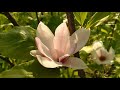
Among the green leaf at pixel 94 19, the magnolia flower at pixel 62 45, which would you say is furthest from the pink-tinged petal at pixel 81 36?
the green leaf at pixel 94 19

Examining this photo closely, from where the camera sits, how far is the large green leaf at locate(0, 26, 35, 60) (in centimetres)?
71

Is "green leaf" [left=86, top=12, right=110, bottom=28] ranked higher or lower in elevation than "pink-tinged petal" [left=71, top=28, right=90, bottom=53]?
higher

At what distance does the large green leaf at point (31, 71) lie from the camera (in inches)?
24.6

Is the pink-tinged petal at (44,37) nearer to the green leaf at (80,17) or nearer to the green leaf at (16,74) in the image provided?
the green leaf at (16,74)

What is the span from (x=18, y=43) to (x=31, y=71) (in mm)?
102

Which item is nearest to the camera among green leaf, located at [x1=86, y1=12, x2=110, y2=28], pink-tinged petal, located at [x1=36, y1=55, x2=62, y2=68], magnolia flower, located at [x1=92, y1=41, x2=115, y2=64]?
pink-tinged petal, located at [x1=36, y1=55, x2=62, y2=68]

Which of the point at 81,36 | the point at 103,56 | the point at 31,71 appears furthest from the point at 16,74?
the point at 103,56

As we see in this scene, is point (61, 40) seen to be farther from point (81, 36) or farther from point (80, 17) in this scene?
point (80, 17)

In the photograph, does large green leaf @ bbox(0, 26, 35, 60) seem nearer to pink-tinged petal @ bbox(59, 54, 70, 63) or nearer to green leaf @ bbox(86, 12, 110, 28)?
pink-tinged petal @ bbox(59, 54, 70, 63)

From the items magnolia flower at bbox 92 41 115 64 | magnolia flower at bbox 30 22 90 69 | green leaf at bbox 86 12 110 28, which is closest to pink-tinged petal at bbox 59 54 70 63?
magnolia flower at bbox 30 22 90 69

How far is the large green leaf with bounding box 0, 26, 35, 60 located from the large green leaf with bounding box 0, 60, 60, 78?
39 millimetres

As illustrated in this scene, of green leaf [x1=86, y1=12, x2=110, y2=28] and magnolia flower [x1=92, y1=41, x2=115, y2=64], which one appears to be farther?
magnolia flower [x1=92, y1=41, x2=115, y2=64]
